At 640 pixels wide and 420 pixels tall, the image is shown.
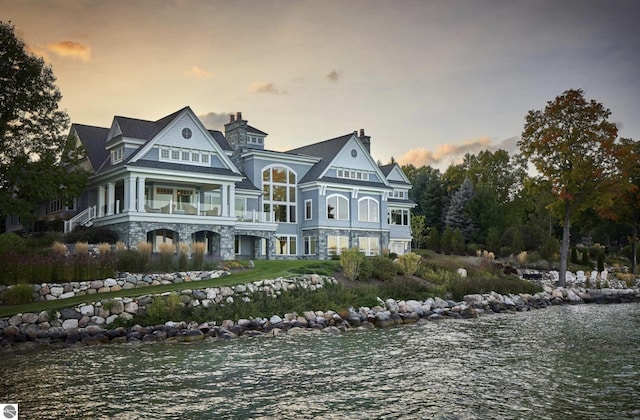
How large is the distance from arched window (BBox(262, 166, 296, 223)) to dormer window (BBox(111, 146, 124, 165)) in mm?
9616

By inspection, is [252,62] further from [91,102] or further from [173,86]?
[91,102]

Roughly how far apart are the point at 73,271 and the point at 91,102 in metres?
9.40

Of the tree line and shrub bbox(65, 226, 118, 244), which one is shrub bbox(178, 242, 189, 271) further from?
the tree line

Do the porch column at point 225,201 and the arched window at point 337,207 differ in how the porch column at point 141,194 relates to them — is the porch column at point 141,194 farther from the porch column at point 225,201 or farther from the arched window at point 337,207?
the arched window at point 337,207

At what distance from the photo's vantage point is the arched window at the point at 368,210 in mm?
40406

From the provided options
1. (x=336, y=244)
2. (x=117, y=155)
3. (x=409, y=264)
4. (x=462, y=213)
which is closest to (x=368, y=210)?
(x=336, y=244)

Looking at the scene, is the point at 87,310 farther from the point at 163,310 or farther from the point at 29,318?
the point at 163,310

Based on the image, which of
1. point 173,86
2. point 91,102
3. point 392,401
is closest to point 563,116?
point 173,86

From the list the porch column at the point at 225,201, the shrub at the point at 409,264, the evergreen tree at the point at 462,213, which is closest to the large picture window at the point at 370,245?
the porch column at the point at 225,201

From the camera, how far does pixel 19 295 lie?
18203 millimetres

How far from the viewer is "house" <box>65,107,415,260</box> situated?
29.8 metres

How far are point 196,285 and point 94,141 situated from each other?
20.0 meters

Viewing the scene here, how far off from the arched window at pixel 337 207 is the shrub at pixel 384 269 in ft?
44.7

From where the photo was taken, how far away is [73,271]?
19766 mm
